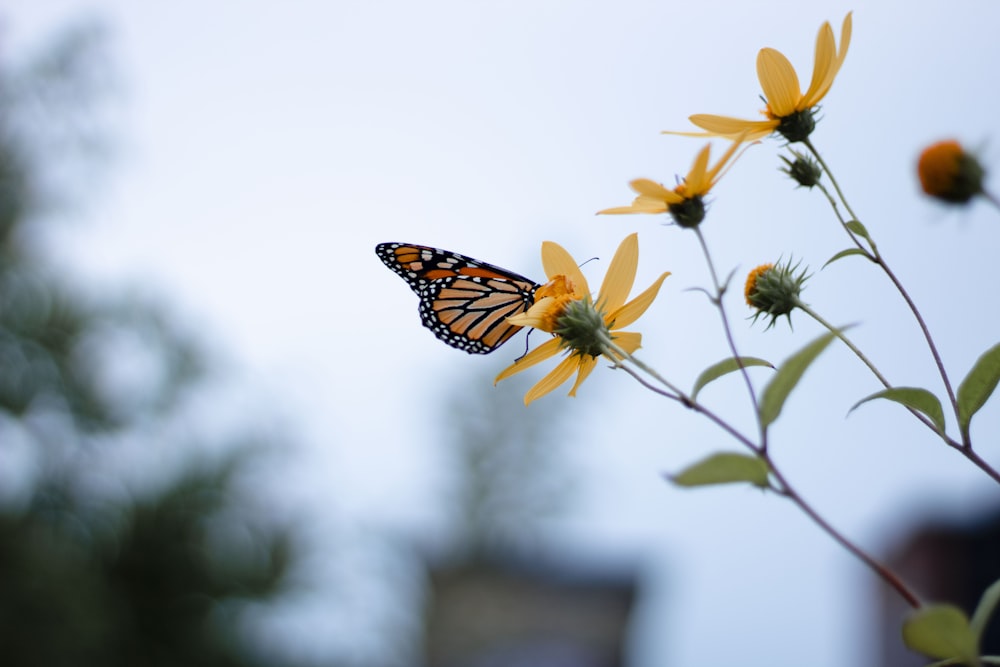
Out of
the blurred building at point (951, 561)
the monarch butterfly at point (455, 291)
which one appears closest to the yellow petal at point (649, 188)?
the monarch butterfly at point (455, 291)

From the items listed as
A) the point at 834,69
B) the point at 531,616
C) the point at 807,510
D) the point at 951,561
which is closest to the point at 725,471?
the point at 807,510

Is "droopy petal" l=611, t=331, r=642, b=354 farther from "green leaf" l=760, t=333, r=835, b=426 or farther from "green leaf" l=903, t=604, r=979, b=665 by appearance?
"green leaf" l=903, t=604, r=979, b=665

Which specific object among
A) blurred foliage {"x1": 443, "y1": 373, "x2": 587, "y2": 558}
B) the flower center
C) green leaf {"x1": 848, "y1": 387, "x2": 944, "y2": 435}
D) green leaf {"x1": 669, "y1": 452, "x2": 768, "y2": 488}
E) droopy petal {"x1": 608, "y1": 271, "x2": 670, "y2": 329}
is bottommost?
green leaf {"x1": 669, "y1": 452, "x2": 768, "y2": 488}

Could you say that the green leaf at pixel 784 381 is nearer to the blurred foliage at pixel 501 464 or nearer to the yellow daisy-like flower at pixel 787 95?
the yellow daisy-like flower at pixel 787 95

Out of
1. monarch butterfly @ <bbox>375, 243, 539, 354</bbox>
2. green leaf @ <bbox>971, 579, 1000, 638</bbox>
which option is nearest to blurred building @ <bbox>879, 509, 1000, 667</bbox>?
monarch butterfly @ <bbox>375, 243, 539, 354</bbox>

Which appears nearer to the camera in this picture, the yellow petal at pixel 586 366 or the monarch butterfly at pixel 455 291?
the yellow petal at pixel 586 366
